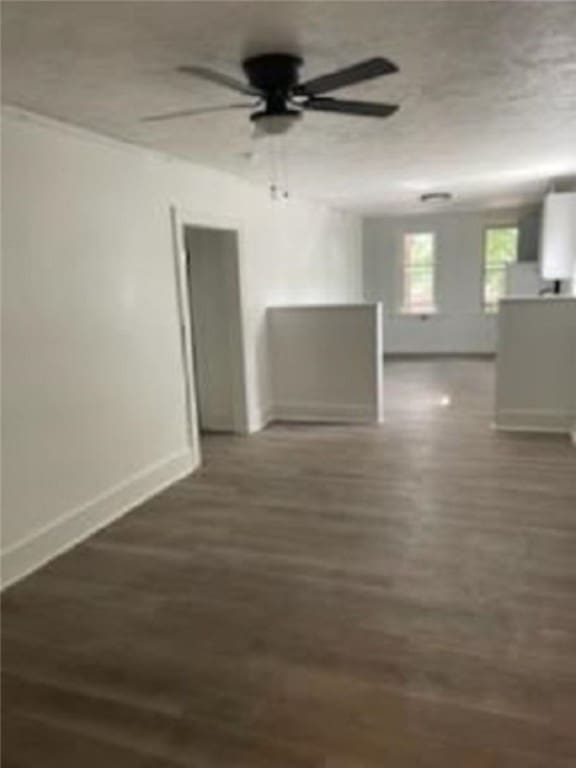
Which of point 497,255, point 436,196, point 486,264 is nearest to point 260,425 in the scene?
point 436,196

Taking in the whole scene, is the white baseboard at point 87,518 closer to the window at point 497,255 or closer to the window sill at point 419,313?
the window sill at point 419,313

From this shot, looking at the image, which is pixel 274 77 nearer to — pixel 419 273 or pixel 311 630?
pixel 311 630

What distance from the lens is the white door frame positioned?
4.57m

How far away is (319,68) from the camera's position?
2.73 m

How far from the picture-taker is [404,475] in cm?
456

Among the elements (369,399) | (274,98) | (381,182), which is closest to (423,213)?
(381,182)

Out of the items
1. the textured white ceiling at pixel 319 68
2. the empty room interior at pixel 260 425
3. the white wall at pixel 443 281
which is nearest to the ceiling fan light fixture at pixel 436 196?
the empty room interior at pixel 260 425

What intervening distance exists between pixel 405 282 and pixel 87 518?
7768mm

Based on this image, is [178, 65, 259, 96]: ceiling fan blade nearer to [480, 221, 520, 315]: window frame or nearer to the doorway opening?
the doorway opening

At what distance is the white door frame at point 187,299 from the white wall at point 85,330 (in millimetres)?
52

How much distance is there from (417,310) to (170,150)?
6.81 meters

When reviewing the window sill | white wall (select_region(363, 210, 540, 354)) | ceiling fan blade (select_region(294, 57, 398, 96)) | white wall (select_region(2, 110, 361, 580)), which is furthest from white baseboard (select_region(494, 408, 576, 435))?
the window sill

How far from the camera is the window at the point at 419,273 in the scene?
10141 mm

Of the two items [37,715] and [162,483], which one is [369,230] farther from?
[37,715]
